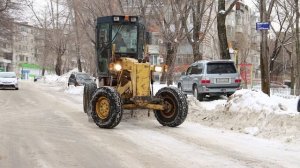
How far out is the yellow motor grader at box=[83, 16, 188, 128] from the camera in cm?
1234

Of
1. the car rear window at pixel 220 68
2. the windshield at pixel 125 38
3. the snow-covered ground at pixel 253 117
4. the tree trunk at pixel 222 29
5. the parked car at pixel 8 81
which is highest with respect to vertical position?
the tree trunk at pixel 222 29

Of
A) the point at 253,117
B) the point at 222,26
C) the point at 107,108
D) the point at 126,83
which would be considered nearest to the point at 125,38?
the point at 126,83

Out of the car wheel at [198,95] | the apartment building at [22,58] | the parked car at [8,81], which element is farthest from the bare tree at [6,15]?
the apartment building at [22,58]

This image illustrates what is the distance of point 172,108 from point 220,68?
26.5 feet

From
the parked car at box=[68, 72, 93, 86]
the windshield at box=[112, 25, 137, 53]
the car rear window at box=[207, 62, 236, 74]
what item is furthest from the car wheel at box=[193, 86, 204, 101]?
the parked car at box=[68, 72, 93, 86]

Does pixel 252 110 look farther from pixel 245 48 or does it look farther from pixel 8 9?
pixel 245 48

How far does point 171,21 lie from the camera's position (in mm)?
29672

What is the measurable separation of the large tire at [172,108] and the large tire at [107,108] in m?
1.53

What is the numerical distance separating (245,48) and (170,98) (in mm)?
46556

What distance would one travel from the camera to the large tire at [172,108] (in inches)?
497

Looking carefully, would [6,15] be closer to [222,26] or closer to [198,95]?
[222,26]

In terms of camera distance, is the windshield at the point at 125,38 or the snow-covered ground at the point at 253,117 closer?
the snow-covered ground at the point at 253,117

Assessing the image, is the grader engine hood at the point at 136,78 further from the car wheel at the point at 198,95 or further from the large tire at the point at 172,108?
the car wheel at the point at 198,95

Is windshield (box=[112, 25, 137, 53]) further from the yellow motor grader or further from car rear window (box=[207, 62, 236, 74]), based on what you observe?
car rear window (box=[207, 62, 236, 74])
